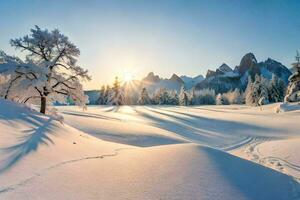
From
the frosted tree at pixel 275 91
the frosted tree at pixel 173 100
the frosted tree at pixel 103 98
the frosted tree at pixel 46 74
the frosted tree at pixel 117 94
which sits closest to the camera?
the frosted tree at pixel 46 74

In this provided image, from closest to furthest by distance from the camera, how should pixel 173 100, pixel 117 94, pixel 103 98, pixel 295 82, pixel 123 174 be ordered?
pixel 123 174 < pixel 295 82 < pixel 117 94 < pixel 103 98 < pixel 173 100

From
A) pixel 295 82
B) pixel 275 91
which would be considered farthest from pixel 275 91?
pixel 295 82

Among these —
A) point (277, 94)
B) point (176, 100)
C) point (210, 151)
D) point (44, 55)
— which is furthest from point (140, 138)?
point (176, 100)

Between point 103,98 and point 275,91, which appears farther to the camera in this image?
point 103,98

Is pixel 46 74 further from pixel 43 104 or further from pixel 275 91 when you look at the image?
pixel 275 91

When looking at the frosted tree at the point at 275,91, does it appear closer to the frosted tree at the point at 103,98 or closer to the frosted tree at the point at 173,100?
the frosted tree at the point at 173,100

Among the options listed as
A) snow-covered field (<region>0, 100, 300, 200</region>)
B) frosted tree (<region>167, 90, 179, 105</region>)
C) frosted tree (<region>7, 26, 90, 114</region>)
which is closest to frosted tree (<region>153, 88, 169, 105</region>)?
frosted tree (<region>167, 90, 179, 105</region>)

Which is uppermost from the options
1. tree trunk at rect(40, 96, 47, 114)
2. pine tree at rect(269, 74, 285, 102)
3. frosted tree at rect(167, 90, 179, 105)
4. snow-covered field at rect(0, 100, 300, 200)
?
pine tree at rect(269, 74, 285, 102)

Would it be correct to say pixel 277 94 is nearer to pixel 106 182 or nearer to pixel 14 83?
pixel 14 83

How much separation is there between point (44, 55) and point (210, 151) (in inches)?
499

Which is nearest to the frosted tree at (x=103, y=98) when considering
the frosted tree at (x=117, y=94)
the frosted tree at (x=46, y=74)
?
the frosted tree at (x=117, y=94)

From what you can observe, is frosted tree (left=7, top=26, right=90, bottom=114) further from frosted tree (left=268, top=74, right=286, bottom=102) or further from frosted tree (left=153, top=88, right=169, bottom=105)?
frosted tree (left=153, top=88, right=169, bottom=105)

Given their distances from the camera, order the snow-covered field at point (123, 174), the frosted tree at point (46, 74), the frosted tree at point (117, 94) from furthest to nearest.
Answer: the frosted tree at point (117, 94) → the frosted tree at point (46, 74) → the snow-covered field at point (123, 174)

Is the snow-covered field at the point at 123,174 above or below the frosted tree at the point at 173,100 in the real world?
below
